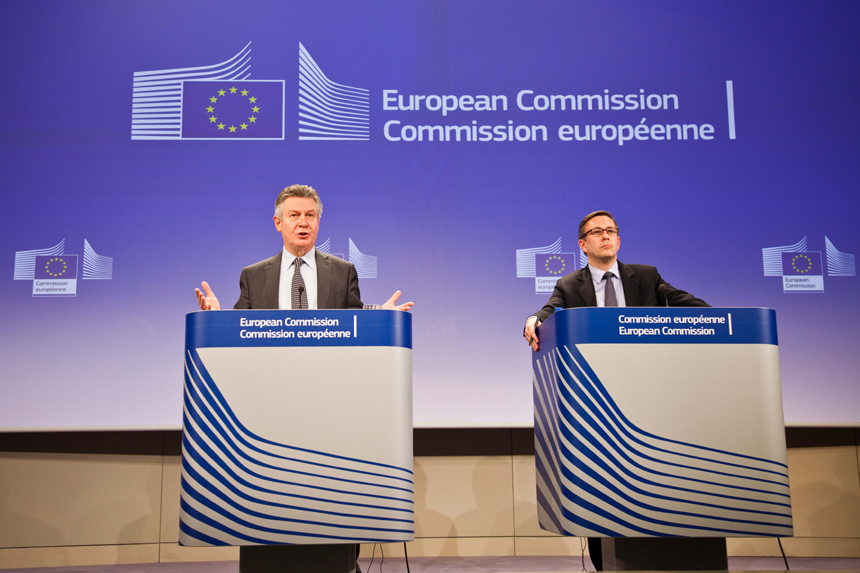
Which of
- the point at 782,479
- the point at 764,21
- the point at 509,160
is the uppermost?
the point at 764,21

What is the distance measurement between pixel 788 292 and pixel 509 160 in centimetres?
190

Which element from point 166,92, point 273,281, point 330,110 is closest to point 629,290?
point 273,281

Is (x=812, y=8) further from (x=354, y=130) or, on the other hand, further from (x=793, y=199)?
(x=354, y=130)

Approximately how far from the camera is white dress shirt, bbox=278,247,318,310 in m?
2.65

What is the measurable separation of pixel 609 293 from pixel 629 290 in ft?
0.31

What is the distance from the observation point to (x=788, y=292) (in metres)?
3.88

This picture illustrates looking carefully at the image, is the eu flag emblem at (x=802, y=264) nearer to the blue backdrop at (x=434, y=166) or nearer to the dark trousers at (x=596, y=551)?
the blue backdrop at (x=434, y=166)

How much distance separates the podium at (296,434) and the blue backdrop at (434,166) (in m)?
1.91

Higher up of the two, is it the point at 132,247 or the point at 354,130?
the point at 354,130

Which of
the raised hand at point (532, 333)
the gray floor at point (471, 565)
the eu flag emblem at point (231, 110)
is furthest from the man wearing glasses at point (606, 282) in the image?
the eu flag emblem at point (231, 110)

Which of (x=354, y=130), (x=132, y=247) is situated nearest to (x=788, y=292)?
(x=354, y=130)

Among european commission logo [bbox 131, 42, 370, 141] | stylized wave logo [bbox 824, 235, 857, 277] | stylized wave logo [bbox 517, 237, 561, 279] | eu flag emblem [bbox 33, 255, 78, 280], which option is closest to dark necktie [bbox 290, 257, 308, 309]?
european commission logo [bbox 131, 42, 370, 141]

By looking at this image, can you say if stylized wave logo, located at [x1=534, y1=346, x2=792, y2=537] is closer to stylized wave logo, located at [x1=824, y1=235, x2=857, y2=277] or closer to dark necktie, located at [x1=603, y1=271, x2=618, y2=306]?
dark necktie, located at [x1=603, y1=271, x2=618, y2=306]

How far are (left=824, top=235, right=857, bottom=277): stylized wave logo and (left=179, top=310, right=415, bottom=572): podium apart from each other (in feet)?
10.7
